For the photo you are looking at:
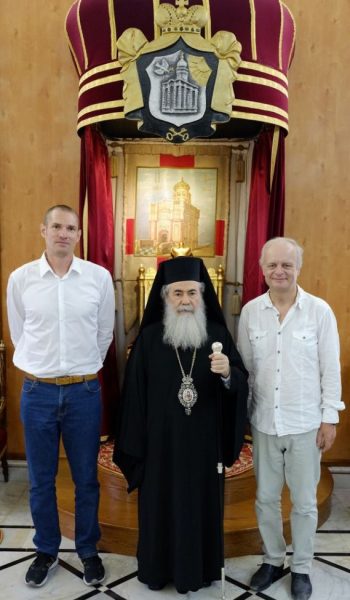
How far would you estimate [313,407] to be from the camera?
9.66ft

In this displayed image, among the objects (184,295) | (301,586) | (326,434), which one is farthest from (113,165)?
(301,586)

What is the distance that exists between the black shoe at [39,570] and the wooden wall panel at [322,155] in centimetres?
290

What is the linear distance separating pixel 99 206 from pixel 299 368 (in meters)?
2.17

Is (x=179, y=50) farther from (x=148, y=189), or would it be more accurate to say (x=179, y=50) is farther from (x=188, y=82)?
(x=148, y=189)

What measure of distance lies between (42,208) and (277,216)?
6.94 feet

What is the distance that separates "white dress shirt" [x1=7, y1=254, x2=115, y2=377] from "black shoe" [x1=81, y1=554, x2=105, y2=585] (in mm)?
1143

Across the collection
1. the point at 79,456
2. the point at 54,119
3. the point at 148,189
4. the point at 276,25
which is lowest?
the point at 79,456

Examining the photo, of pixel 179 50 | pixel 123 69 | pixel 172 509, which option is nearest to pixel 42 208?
pixel 123 69

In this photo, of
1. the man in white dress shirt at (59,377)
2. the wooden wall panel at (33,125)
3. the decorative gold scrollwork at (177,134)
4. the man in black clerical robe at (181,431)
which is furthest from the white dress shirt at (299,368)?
the wooden wall panel at (33,125)

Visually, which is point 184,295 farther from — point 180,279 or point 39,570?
point 39,570

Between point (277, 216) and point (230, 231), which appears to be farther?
point (230, 231)

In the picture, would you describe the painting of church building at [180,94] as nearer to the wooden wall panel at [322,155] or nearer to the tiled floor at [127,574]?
the wooden wall panel at [322,155]

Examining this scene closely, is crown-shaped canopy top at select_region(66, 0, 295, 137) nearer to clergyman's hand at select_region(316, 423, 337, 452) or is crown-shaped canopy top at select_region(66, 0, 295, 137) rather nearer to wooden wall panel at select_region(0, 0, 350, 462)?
wooden wall panel at select_region(0, 0, 350, 462)

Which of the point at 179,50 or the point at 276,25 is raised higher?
the point at 276,25
